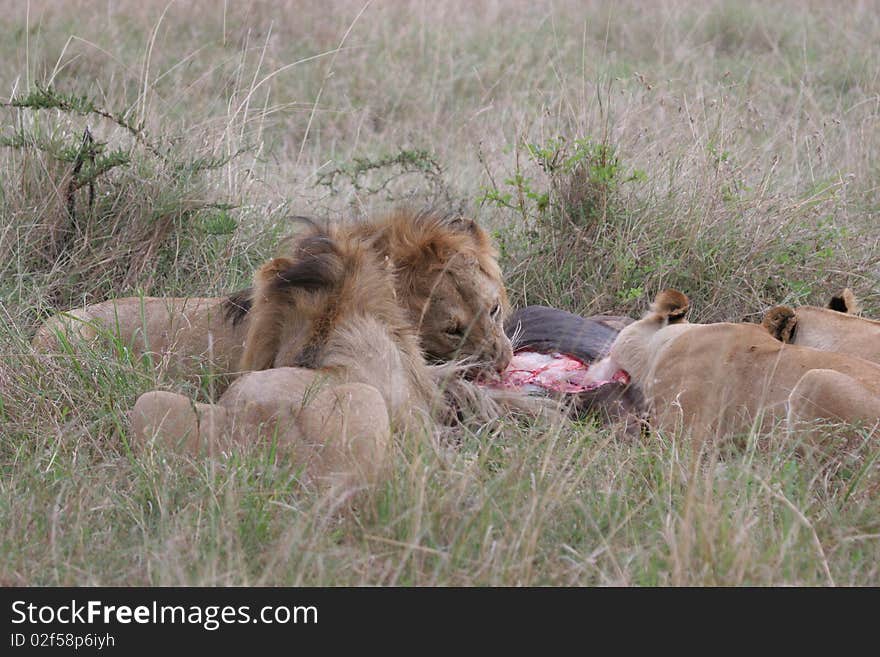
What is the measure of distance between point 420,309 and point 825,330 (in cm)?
145

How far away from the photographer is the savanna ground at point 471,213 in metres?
2.80

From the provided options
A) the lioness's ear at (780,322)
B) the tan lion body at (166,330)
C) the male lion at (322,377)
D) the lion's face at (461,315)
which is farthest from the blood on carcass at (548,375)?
the tan lion body at (166,330)

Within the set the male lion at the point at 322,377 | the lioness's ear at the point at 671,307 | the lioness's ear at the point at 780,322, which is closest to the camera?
the male lion at the point at 322,377

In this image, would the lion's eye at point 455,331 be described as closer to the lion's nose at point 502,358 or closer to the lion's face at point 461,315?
the lion's face at point 461,315

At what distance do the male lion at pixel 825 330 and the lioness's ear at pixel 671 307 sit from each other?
0.97ft

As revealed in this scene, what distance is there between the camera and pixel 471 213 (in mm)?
6113

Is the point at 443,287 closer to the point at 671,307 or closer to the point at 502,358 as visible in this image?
the point at 502,358

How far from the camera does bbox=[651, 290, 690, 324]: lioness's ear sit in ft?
14.0

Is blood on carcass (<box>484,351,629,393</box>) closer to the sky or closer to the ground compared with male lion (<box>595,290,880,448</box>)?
closer to the ground

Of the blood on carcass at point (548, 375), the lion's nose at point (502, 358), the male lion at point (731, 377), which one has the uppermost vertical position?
the male lion at point (731, 377)

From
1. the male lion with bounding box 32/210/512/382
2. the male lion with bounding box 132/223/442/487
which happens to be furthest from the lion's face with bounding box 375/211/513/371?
the male lion with bounding box 132/223/442/487

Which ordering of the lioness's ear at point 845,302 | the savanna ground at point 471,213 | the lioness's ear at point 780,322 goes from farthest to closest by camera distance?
1. the lioness's ear at point 845,302
2. the lioness's ear at point 780,322
3. the savanna ground at point 471,213

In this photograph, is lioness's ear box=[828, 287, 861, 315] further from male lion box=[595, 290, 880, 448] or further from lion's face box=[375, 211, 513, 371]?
lion's face box=[375, 211, 513, 371]

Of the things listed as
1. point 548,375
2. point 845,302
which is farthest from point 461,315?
point 845,302
